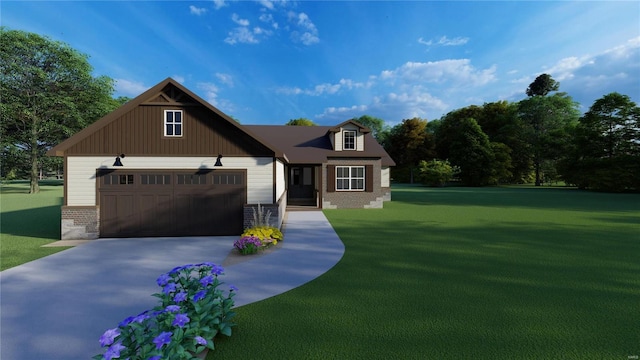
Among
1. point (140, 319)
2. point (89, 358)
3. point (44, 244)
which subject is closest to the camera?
point (140, 319)

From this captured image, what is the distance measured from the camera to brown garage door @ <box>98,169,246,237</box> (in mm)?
9992

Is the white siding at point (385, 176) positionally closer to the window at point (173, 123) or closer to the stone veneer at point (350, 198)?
the stone veneer at point (350, 198)

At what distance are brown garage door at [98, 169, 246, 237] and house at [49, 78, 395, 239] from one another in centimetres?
3

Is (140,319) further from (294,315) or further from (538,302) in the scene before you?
(538,302)

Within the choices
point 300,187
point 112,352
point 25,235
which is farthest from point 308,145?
point 112,352

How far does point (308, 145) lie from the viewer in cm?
1995

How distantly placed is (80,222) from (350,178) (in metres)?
14.4

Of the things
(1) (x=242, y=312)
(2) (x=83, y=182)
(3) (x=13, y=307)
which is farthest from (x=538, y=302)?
(2) (x=83, y=182)

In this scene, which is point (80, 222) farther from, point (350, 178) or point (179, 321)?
point (350, 178)

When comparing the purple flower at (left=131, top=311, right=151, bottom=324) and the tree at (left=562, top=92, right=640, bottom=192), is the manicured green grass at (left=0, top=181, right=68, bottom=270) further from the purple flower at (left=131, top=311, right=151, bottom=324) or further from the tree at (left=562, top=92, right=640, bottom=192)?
the tree at (left=562, top=92, right=640, bottom=192)

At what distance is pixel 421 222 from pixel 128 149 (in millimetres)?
13080

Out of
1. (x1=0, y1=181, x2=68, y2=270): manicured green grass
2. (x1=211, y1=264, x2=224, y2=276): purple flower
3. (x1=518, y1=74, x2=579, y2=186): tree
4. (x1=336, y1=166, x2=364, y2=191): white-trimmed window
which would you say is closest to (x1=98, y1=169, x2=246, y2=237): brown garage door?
(x1=0, y1=181, x2=68, y2=270): manicured green grass

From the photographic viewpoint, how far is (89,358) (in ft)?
11.0

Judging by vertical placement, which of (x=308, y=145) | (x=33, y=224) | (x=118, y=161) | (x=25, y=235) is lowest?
(x=25, y=235)
